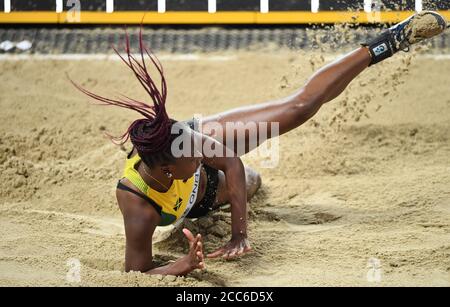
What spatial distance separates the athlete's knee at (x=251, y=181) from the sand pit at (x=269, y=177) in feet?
0.21

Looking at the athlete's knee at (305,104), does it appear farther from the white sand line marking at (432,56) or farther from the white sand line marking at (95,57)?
the white sand line marking at (95,57)

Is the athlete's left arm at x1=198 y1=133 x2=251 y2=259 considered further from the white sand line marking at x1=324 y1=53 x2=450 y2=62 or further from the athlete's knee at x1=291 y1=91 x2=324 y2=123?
the white sand line marking at x1=324 y1=53 x2=450 y2=62

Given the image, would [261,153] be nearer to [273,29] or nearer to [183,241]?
[183,241]

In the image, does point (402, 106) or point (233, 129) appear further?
point (402, 106)

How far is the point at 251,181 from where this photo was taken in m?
3.97

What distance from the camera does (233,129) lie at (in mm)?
3609

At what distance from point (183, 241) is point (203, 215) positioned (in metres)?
0.19

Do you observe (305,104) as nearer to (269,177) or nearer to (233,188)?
(233,188)

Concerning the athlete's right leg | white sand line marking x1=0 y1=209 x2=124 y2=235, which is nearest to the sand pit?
white sand line marking x1=0 y1=209 x2=124 y2=235

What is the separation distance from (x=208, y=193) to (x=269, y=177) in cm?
91

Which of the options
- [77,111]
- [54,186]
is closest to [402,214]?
[54,186]

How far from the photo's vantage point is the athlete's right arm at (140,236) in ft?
9.82

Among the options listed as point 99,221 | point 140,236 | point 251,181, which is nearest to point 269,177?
point 251,181
